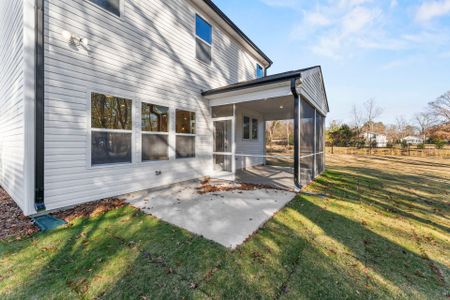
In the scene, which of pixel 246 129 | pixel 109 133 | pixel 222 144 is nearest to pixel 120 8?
pixel 109 133

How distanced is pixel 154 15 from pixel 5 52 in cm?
414

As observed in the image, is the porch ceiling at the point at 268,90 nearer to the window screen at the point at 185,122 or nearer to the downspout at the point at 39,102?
the window screen at the point at 185,122

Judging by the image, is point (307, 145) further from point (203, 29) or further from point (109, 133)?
point (109, 133)

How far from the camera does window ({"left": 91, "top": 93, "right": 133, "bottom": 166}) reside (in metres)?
4.56

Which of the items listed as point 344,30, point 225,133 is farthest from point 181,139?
point 344,30

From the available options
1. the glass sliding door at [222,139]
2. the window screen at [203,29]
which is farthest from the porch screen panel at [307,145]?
the window screen at [203,29]

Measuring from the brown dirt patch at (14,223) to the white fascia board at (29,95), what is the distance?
1.05 ft

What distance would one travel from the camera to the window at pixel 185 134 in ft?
21.6

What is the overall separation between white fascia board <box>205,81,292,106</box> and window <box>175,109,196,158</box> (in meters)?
1.14

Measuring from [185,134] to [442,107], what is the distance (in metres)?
37.5

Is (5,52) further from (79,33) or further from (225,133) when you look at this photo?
(225,133)

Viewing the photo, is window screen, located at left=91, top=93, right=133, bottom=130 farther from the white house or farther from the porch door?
the porch door

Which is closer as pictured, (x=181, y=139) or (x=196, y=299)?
(x=196, y=299)

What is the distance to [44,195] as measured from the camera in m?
3.87
